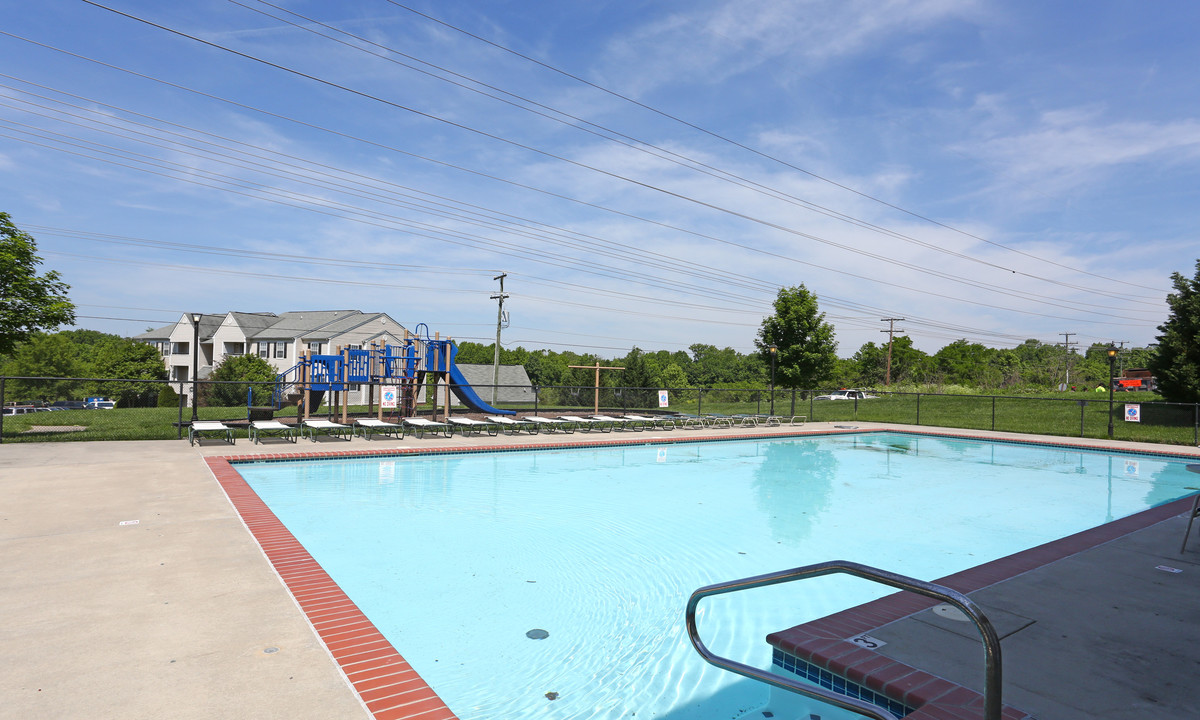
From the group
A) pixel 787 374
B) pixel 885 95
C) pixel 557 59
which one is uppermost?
pixel 885 95

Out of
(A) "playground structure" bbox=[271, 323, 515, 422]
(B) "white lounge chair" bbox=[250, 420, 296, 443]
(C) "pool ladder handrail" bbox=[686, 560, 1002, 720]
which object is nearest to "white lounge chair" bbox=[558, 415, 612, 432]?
(A) "playground structure" bbox=[271, 323, 515, 422]

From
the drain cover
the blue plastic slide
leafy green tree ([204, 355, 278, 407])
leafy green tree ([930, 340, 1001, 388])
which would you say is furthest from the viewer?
leafy green tree ([930, 340, 1001, 388])

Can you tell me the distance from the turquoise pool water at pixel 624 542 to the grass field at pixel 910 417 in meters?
5.96

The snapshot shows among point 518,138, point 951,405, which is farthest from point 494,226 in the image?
point 951,405

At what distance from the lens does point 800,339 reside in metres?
32.1

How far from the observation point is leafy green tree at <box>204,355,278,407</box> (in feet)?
114

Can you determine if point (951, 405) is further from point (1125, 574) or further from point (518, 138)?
point (1125, 574)

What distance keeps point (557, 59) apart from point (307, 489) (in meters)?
11.6

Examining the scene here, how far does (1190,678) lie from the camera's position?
10.8ft

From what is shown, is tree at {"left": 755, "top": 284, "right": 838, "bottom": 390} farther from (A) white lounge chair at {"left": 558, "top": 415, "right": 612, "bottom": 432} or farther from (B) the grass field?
(A) white lounge chair at {"left": 558, "top": 415, "right": 612, "bottom": 432}

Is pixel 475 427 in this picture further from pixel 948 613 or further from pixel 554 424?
pixel 948 613

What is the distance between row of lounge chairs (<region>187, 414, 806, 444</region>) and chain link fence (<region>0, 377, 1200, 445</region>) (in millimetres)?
954

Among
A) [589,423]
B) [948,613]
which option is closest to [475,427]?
[589,423]

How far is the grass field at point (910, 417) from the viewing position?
1571 centimetres
